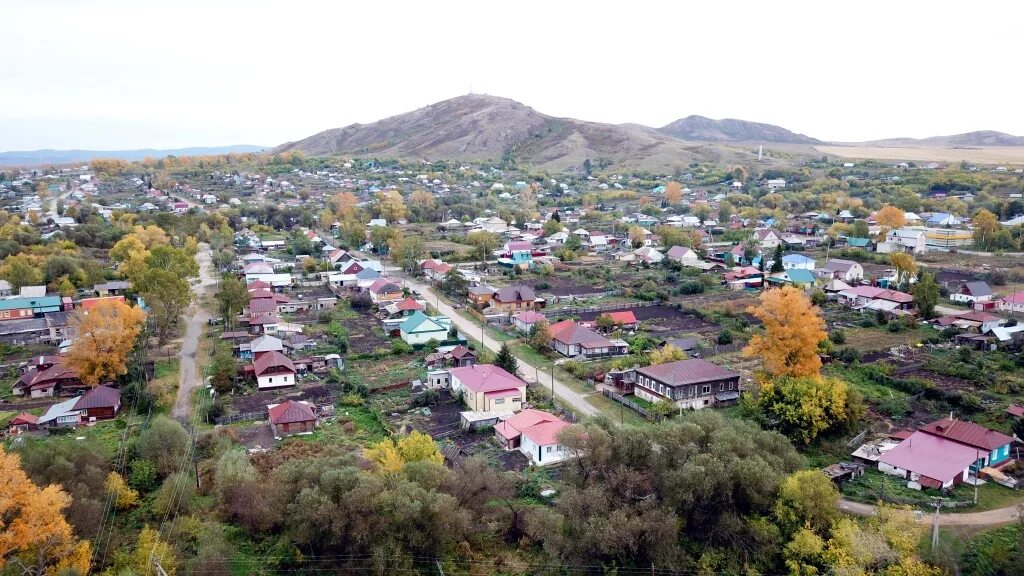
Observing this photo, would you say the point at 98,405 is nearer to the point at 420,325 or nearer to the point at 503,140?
the point at 420,325

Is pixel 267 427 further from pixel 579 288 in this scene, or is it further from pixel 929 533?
pixel 579 288

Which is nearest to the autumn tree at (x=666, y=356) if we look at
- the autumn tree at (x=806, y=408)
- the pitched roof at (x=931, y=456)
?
the autumn tree at (x=806, y=408)

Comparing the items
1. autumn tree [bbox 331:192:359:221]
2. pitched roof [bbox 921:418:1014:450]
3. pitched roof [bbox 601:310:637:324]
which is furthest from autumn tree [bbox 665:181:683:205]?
pitched roof [bbox 921:418:1014:450]

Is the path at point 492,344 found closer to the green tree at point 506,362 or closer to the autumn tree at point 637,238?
the green tree at point 506,362

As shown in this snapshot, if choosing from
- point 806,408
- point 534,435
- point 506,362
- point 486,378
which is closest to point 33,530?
point 534,435

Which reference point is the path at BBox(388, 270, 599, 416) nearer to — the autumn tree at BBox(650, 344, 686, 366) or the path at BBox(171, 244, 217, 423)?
the autumn tree at BBox(650, 344, 686, 366)
